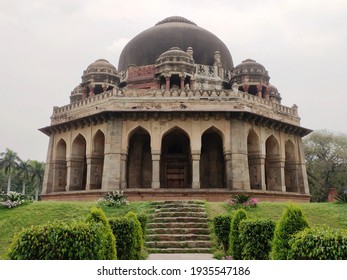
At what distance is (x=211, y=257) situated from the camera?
25.7ft

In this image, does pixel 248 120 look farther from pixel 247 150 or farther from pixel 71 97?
pixel 71 97

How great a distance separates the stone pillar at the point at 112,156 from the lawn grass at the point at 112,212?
4286 mm

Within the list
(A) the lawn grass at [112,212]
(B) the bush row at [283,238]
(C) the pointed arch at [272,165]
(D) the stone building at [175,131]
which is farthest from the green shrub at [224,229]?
(C) the pointed arch at [272,165]

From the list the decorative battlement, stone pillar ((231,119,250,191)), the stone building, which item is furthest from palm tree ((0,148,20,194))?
stone pillar ((231,119,250,191))

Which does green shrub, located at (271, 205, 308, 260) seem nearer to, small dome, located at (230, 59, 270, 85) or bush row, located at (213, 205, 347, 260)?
bush row, located at (213, 205, 347, 260)

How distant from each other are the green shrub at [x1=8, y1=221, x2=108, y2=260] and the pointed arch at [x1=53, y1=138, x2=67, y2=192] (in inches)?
656

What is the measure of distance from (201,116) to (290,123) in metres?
5.68

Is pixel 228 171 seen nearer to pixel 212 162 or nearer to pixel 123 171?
pixel 212 162

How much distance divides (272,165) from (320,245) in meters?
15.9

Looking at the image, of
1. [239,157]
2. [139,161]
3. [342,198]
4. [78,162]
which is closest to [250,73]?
[239,157]

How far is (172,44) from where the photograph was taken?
2206 centimetres

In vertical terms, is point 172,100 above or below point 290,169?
above

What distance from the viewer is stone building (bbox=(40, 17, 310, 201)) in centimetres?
1662

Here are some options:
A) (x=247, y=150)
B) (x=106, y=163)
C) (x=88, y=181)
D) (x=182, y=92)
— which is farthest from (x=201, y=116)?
(x=88, y=181)
